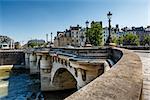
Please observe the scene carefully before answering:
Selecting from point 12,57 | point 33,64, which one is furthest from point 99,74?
point 12,57

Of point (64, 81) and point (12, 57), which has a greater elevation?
point (12, 57)

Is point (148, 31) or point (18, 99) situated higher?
point (148, 31)

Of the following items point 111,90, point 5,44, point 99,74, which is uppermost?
point 5,44

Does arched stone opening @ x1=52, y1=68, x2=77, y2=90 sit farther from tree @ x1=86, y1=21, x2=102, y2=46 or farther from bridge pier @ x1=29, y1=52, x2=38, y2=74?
bridge pier @ x1=29, y1=52, x2=38, y2=74

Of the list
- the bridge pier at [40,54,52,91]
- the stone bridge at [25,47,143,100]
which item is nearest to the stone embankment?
the stone bridge at [25,47,143,100]

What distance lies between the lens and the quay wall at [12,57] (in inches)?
3056

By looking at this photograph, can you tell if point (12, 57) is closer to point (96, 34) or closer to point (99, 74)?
point (96, 34)

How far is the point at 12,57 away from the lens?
259ft

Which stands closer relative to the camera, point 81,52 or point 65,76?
point 81,52

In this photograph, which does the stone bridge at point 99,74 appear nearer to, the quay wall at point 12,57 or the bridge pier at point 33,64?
the bridge pier at point 33,64

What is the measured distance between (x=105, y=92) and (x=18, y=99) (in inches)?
1090

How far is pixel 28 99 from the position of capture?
29.1 m

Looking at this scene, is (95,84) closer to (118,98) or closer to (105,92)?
(105,92)

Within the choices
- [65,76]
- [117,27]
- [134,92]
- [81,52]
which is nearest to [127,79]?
[134,92]
